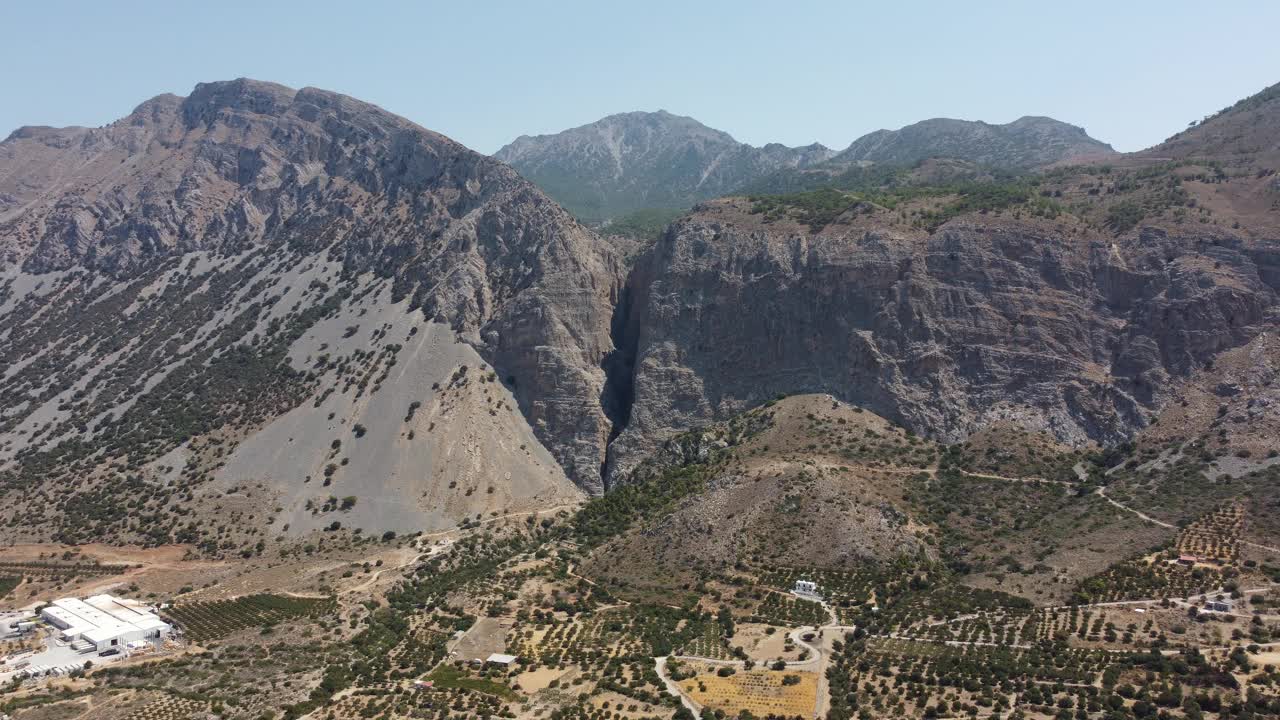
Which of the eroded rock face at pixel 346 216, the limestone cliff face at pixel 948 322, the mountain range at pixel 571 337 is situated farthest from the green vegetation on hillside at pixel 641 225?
the limestone cliff face at pixel 948 322

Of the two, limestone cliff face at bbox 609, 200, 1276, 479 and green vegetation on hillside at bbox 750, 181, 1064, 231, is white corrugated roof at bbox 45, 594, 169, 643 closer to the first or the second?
limestone cliff face at bbox 609, 200, 1276, 479

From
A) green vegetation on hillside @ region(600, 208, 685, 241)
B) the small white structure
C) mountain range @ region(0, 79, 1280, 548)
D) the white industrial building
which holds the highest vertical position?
green vegetation on hillside @ region(600, 208, 685, 241)

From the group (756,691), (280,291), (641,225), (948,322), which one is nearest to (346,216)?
(280,291)

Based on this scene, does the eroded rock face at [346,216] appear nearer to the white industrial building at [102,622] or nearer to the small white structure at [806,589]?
the small white structure at [806,589]

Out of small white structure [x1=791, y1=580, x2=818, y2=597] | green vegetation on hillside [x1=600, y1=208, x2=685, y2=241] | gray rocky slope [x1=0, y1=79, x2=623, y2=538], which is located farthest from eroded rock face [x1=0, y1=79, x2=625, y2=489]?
small white structure [x1=791, y1=580, x2=818, y2=597]

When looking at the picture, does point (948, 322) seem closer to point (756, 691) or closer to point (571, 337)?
point (571, 337)

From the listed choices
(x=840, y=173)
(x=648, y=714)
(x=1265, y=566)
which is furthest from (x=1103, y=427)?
(x=840, y=173)

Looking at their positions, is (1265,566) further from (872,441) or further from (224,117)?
(224,117)
